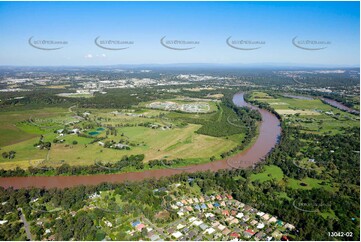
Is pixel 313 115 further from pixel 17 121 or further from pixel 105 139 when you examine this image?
pixel 17 121

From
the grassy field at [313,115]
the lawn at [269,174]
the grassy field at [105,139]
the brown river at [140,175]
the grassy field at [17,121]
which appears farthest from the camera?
the grassy field at [313,115]

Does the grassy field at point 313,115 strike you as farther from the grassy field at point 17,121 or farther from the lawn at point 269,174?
the grassy field at point 17,121

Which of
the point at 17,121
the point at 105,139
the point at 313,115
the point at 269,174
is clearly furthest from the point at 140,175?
the point at 313,115

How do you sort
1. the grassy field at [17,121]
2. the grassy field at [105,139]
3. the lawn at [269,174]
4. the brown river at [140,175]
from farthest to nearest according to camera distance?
the grassy field at [17,121], the grassy field at [105,139], the lawn at [269,174], the brown river at [140,175]

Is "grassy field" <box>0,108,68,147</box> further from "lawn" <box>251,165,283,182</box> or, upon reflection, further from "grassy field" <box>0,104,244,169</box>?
"lawn" <box>251,165,283,182</box>

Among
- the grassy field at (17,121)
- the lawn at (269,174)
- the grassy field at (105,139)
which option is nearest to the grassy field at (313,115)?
the grassy field at (105,139)

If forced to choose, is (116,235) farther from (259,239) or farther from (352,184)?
(352,184)

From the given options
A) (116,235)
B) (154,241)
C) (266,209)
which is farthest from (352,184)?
(116,235)

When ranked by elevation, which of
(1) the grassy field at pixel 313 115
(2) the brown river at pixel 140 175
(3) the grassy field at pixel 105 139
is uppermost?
(1) the grassy field at pixel 313 115
